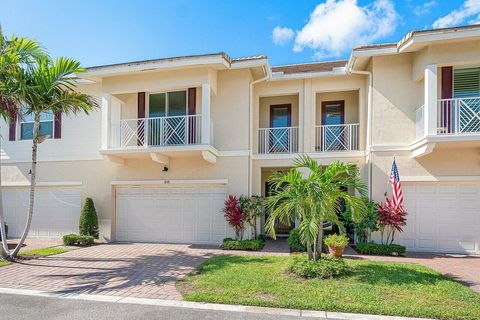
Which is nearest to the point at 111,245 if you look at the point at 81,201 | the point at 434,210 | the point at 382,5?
the point at 81,201

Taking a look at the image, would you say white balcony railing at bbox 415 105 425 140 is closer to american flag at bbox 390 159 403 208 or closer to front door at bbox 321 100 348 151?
american flag at bbox 390 159 403 208

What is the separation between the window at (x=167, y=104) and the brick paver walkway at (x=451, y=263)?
27.5ft

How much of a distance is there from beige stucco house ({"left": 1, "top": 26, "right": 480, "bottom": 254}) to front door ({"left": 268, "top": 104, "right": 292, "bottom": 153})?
51 millimetres

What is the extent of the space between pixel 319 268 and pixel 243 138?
5998mm

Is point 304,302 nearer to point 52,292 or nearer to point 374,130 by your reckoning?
point 52,292

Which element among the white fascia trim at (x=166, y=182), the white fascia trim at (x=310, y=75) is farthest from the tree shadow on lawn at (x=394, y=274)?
the white fascia trim at (x=310, y=75)

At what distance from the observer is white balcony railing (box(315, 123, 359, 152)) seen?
1196cm

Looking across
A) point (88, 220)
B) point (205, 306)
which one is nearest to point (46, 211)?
point (88, 220)

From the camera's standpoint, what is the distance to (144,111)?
1211 centimetres

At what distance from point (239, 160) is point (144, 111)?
4525 millimetres

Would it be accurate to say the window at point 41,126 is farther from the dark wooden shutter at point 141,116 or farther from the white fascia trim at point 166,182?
the dark wooden shutter at point 141,116

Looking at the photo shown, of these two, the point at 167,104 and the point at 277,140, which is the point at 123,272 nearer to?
the point at 167,104

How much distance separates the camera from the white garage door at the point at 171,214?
11477 mm

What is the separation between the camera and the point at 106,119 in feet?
38.2
